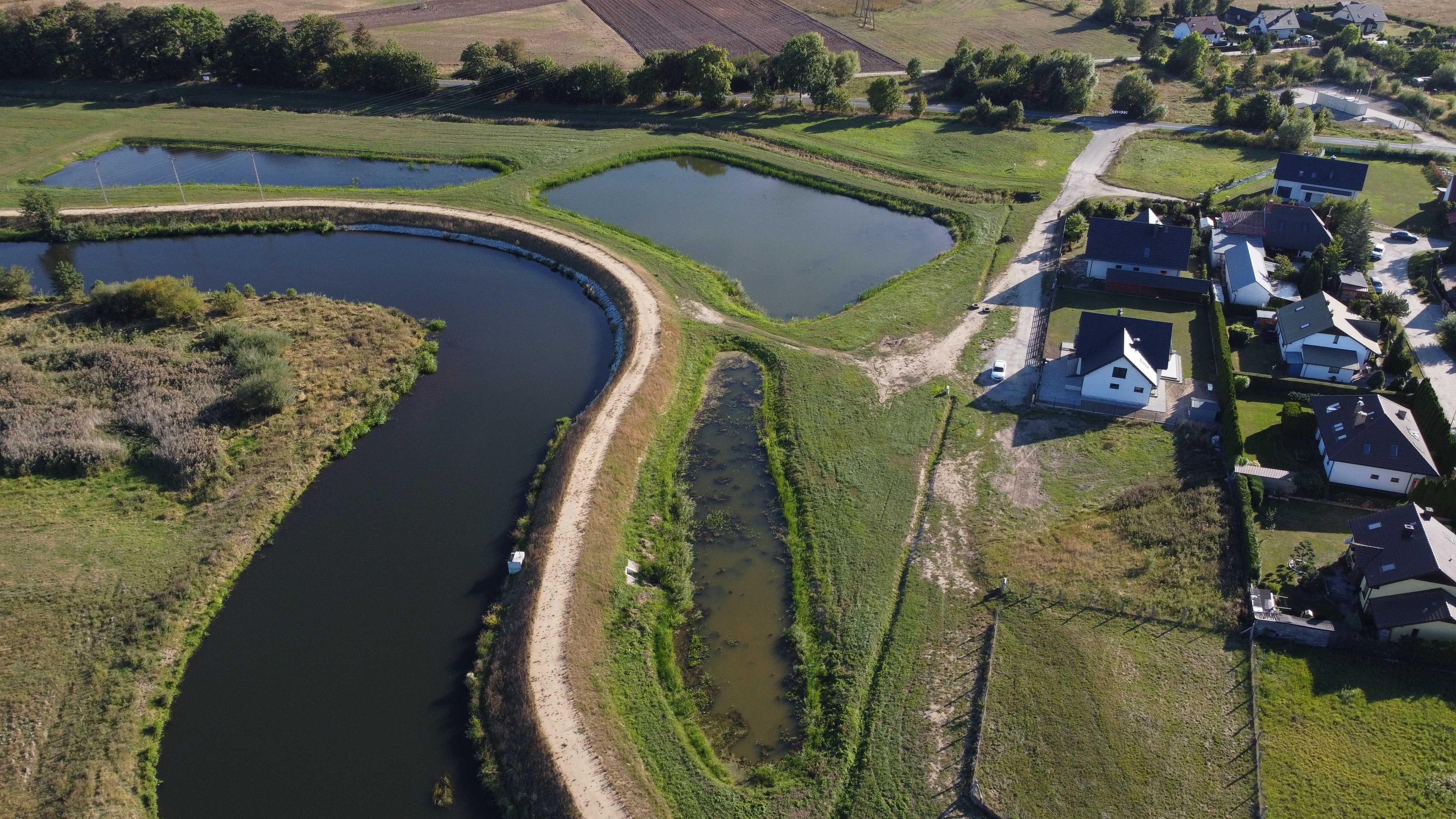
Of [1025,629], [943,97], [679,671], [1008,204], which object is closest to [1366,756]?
[1025,629]

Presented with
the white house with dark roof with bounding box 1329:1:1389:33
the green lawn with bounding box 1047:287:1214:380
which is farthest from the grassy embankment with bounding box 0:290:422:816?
the white house with dark roof with bounding box 1329:1:1389:33

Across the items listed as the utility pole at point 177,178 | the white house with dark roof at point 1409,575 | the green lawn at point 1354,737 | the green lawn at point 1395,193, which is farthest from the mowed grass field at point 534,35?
the green lawn at point 1354,737

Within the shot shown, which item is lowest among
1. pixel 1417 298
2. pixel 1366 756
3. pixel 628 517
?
pixel 1366 756

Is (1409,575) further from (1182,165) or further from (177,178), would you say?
(177,178)

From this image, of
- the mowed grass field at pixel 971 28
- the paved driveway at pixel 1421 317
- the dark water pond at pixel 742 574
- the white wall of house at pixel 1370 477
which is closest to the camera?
the dark water pond at pixel 742 574

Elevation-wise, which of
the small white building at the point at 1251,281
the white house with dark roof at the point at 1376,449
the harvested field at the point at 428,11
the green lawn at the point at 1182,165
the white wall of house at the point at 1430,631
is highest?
the harvested field at the point at 428,11

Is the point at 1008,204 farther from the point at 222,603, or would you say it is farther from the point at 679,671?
the point at 222,603

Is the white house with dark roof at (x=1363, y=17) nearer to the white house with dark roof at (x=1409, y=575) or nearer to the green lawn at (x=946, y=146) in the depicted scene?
the green lawn at (x=946, y=146)
